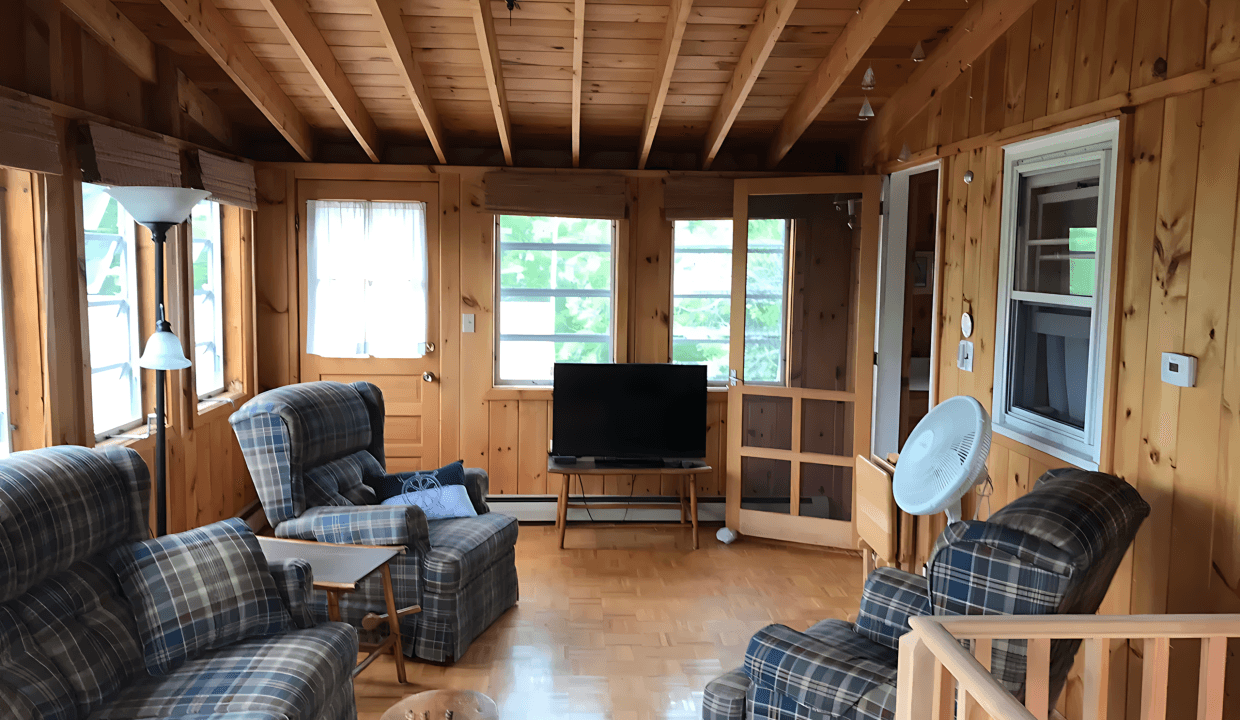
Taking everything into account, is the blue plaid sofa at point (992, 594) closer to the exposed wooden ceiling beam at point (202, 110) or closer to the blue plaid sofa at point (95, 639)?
the blue plaid sofa at point (95, 639)

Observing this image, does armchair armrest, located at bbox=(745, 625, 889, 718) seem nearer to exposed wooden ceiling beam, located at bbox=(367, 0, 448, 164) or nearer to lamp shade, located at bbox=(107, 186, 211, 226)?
lamp shade, located at bbox=(107, 186, 211, 226)

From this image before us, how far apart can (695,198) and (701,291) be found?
0.59 meters

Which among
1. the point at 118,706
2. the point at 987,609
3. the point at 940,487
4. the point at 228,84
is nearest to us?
the point at 987,609

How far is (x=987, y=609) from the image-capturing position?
2.16 metres

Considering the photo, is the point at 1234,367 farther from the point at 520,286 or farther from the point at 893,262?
the point at 520,286

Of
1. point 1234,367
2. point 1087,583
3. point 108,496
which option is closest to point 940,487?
point 1087,583

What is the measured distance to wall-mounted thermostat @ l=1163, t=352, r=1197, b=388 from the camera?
99.3 inches

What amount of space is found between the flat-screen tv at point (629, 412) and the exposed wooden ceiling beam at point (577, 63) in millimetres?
1277

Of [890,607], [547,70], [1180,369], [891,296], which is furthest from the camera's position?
[891,296]

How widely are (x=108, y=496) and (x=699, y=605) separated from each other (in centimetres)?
259

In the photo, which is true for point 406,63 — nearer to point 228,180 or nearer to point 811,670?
point 228,180

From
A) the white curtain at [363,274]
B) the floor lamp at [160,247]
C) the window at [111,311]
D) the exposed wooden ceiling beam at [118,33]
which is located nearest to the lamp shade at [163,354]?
the floor lamp at [160,247]

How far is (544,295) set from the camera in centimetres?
559

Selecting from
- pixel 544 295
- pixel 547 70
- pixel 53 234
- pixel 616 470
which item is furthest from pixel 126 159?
pixel 616 470
